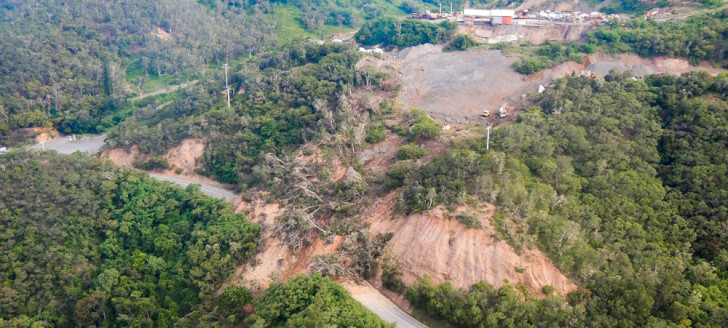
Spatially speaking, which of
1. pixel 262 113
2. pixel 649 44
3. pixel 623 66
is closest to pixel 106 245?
pixel 262 113

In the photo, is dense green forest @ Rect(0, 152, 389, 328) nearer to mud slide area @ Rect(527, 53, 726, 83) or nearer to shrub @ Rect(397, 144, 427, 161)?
shrub @ Rect(397, 144, 427, 161)

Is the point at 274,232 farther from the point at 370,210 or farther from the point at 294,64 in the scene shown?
the point at 294,64

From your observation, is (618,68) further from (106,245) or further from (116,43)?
(116,43)

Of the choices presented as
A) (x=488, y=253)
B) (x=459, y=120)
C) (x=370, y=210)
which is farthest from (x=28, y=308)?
(x=459, y=120)

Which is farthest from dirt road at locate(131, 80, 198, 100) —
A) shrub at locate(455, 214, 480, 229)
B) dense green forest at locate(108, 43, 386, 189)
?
shrub at locate(455, 214, 480, 229)

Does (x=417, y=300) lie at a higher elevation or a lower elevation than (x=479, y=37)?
lower

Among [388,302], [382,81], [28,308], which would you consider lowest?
[28,308]

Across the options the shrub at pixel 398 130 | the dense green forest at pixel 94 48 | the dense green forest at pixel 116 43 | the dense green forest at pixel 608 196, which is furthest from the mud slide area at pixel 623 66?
the dense green forest at pixel 94 48
